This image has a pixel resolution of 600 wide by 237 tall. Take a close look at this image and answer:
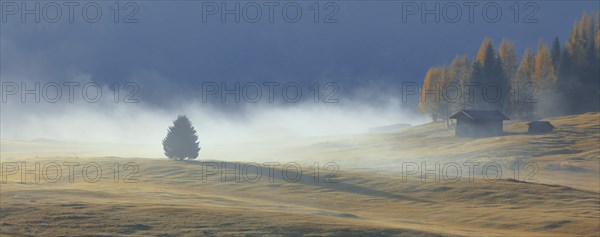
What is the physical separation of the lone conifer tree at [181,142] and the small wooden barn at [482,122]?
5519 cm

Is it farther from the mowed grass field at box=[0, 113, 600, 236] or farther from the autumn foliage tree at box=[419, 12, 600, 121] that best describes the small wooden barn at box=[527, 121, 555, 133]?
the autumn foliage tree at box=[419, 12, 600, 121]

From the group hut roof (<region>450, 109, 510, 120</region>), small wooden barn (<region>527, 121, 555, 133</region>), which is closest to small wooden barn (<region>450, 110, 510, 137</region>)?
hut roof (<region>450, 109, 510, 120</region>)

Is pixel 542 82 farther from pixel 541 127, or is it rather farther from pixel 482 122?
pixel 482 122

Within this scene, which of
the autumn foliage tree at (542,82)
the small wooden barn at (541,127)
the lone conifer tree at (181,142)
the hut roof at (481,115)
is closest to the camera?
the lone conifer tree at (181,142)

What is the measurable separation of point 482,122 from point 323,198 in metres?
72.7

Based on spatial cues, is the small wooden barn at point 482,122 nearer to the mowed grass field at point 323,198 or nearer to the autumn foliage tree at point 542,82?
the mowed grass field at point 323,198

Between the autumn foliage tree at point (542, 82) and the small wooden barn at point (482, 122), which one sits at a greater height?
the autumn foliage tree at point (542, 82)

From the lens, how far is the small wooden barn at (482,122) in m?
139

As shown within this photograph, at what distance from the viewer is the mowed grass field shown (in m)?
50.4

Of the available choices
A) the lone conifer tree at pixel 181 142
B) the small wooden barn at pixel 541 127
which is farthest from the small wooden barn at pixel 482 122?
the lone conifer tree at pixel 181 142

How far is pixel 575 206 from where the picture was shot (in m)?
69.2

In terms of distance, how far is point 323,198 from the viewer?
74.5 metres

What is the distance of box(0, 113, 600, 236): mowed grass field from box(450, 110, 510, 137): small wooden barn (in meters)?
11.0

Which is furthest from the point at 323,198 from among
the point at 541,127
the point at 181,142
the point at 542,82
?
the point at 542,82
